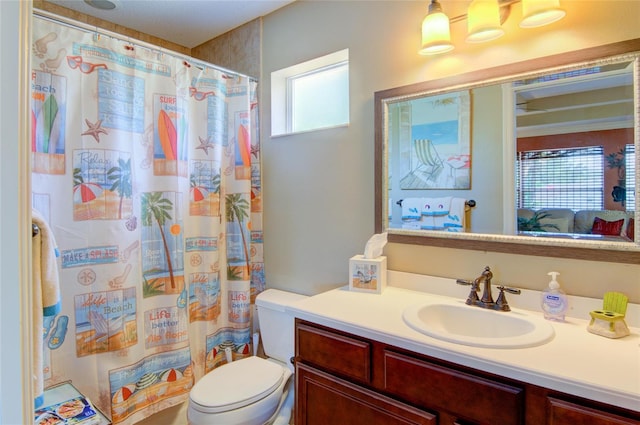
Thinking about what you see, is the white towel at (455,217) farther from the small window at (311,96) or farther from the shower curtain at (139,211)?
the shower curtain at (139,211)

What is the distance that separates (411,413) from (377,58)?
1563 mm

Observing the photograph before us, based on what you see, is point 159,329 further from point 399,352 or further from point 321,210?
point 399,352

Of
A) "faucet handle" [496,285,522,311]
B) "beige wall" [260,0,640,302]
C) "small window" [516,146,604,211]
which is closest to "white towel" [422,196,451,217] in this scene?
"beige wall" [260,0,640,302]

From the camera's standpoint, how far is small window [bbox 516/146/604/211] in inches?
51.4

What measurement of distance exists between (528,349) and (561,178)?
2.20ft

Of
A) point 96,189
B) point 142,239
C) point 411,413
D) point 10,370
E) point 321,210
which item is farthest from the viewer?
point 321,210

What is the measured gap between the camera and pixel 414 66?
1.70 meters

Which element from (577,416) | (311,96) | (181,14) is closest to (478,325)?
(577,416)

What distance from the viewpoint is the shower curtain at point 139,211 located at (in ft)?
5.01

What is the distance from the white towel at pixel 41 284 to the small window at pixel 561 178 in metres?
1.57

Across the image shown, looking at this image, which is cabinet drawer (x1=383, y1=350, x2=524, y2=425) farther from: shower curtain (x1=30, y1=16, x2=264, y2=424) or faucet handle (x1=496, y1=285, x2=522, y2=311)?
shower curtain (x1=30, y1=16, x2=264, y2=424)

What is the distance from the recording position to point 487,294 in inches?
56.7

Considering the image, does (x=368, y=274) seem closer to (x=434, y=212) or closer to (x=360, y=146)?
(x=434, y=212)

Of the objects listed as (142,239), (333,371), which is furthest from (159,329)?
(333,371)
